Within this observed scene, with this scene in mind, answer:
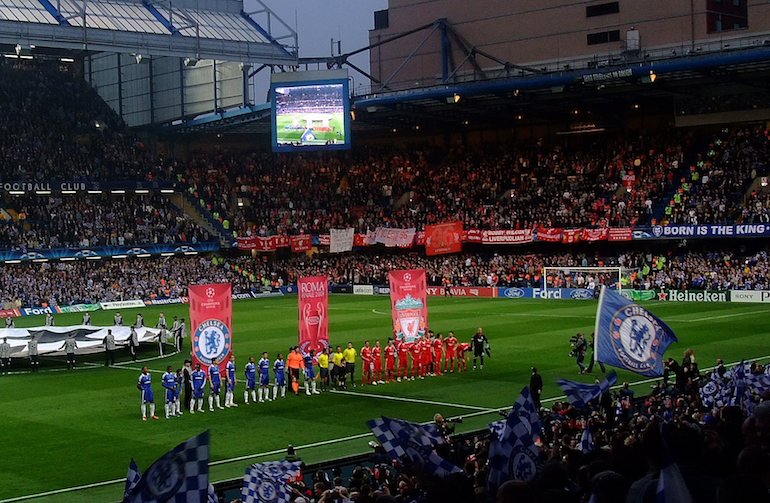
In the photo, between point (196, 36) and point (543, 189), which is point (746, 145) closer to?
point (543, 189)

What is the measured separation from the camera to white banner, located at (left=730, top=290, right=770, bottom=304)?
174 ft

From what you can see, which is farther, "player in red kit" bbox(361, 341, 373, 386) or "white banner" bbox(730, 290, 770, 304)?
"white banner" bbox(730, 290, 770, 304)

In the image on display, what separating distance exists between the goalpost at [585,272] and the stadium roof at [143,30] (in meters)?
23.0

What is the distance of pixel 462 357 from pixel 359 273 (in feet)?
125

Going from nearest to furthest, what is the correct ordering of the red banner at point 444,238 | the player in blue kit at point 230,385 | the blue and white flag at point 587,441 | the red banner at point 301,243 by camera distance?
the blue and white flag at point 587,441 → the player in blue kit at point 230,385 → the red banner at point 444,238 → the red banner at point 301,243

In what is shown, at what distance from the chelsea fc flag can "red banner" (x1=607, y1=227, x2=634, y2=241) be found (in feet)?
126

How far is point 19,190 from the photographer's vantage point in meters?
68.9

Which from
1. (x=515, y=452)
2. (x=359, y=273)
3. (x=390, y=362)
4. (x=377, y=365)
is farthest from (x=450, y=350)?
(x=359, y=273)

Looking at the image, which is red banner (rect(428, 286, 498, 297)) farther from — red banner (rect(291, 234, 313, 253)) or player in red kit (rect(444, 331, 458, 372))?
player in red kit (rect(444, 331, 458, 372))

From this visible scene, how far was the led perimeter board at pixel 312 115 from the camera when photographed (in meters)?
65.3

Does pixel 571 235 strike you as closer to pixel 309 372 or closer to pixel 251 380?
pixel 309 372

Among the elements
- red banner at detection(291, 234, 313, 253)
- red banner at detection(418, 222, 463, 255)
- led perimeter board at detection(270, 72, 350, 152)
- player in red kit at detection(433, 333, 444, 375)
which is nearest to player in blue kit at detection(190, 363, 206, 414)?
player in red kit at detection(433, 333, 444, 375)

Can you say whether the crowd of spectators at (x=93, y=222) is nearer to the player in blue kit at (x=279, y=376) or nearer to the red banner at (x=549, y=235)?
the red banner at (x=549, y=235)

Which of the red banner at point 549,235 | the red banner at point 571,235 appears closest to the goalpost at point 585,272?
the red banner at point 549,235
